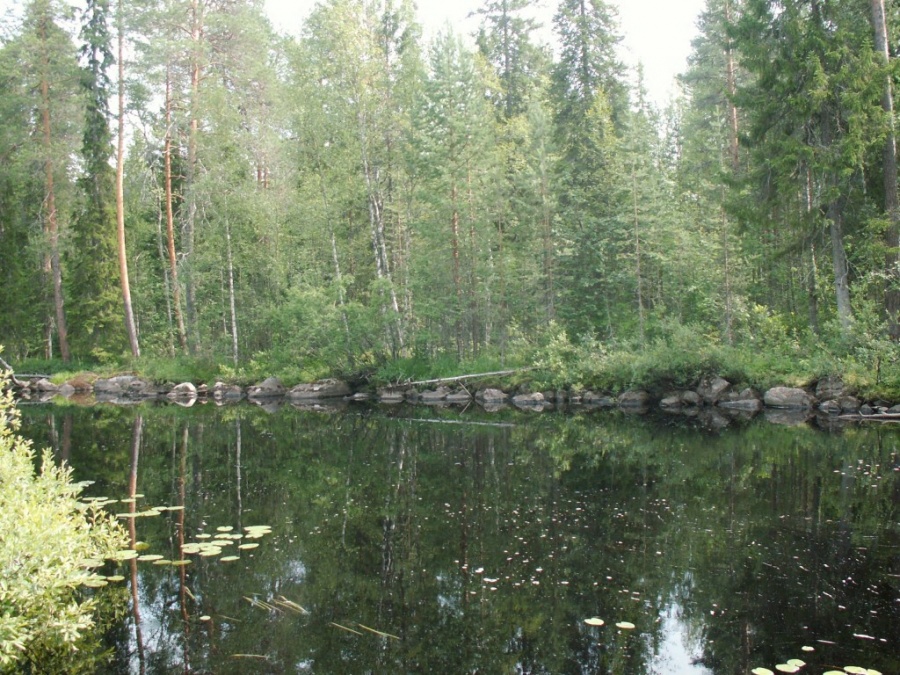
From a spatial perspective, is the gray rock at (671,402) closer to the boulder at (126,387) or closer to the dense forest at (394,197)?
the dense forest at (394,197)

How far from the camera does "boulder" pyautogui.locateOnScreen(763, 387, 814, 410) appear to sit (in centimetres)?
1747

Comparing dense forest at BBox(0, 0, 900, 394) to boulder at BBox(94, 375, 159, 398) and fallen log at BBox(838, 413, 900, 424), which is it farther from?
fallen log at BBox(838, 413, 900, 424)

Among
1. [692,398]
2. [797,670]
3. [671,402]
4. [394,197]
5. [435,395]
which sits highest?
[394,197]

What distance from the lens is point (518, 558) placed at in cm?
662

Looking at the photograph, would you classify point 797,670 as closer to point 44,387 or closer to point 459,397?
point 459,397

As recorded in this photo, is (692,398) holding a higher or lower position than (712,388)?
lower

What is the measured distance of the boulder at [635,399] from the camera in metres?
20.1

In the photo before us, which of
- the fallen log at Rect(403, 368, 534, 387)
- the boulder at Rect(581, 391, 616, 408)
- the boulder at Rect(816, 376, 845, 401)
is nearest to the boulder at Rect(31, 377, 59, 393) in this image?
the fallen log at Rect(403, 368, 534, 387)

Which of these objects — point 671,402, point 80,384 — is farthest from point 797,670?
point 80,384

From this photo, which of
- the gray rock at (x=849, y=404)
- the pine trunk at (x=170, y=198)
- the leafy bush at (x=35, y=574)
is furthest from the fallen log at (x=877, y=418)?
the pine trunk at (x=170, y=198)

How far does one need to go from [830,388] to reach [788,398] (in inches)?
40.8

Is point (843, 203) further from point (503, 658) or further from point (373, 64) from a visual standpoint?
point (503, 658)

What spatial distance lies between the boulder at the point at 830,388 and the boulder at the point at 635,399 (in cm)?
444

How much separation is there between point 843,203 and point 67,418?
799 inches
